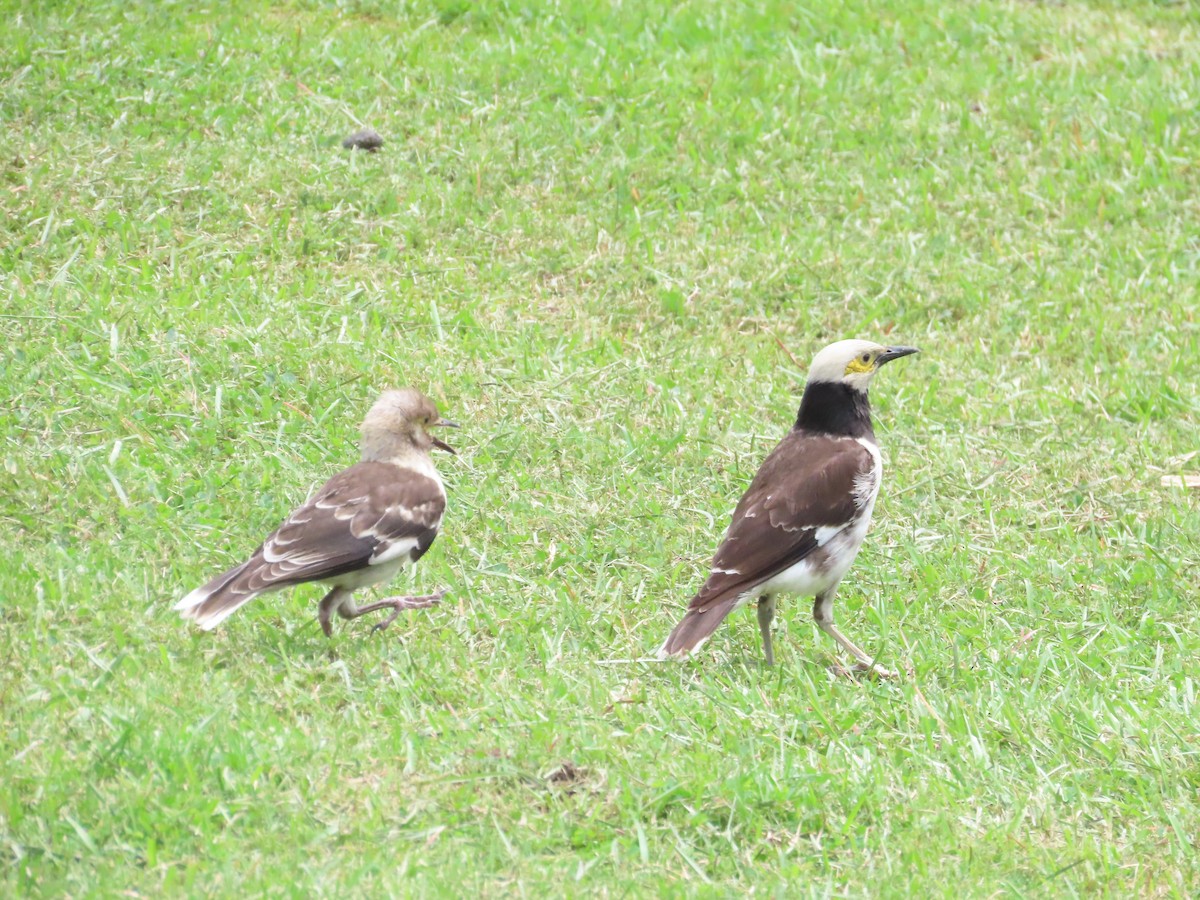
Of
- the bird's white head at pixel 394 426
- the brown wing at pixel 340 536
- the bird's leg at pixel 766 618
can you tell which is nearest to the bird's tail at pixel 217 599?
the brown wing at pixel 340 536

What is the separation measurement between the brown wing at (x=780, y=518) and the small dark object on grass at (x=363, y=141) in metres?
4.98

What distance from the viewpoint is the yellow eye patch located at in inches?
314

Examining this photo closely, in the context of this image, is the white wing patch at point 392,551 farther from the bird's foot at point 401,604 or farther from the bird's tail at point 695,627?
the bird's tail at point 695,627

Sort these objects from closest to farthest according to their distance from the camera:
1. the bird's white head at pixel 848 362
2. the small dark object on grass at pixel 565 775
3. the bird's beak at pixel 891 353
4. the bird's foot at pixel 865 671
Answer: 1. the small dark object on grass at pixel 565 775
2. the bird's foot at pixel 865 671
3. the bird's white head at pixel 848 362
4. the bird's beak at pixel 891 353

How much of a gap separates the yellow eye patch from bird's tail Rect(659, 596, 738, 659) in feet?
5.09

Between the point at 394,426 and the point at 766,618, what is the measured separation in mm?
1998

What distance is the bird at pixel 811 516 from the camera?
714cm

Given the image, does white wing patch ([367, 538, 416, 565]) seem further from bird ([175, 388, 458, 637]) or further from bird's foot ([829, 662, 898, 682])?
bird's foot ([829, 662, 898, 682])

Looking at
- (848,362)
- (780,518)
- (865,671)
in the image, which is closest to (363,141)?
(848,362)

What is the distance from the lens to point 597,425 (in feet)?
30.5

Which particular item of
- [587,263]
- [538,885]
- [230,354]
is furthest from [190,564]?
[587,263]

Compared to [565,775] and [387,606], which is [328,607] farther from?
[565,775]

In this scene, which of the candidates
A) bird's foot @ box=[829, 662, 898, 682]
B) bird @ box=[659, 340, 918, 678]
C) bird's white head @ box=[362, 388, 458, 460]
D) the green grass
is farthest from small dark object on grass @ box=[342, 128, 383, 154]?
bird's foot @ box=[829, 662, 898, 682]

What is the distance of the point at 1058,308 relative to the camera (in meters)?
11.2
